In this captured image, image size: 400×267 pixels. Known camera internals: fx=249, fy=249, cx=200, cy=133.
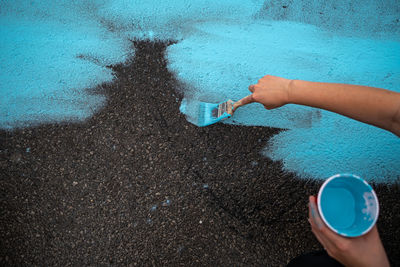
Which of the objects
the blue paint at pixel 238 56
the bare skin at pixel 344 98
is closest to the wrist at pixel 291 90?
the bare skin at pixel 344 98

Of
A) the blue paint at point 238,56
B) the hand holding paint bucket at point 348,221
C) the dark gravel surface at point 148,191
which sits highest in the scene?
the blue paint at point 238,56

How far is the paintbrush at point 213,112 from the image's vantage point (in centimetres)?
162

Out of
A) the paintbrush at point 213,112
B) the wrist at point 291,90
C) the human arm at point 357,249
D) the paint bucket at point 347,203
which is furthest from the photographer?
the paintbrush at point 213,112

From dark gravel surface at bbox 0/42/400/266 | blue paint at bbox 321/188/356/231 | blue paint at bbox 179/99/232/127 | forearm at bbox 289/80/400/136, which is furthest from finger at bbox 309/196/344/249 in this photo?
blue paint at bbox 179/99/232/127

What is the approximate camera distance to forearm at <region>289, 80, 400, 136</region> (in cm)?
102

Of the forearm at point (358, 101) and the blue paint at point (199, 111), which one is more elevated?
the forearm at point (358, 101)

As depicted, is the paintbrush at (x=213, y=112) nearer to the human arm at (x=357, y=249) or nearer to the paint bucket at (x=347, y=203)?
the paint bucket at (x=347, y=203)

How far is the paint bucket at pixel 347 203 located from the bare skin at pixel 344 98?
273mm

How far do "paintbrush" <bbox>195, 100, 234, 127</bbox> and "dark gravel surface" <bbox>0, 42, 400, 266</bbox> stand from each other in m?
0.08

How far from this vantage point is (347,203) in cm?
121

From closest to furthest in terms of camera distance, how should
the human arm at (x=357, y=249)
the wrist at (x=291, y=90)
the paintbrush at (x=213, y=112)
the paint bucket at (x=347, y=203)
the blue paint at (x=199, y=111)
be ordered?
the human arm at (x=357, y=249) → the paint bucket at (x=347, y=203) → the wrist at (x=291, y=90) → the paintbrush at (x=213, y=112) → the blue paint at (x=199, y=111)

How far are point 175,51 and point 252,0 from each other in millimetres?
656

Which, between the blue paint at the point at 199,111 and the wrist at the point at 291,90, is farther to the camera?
the blue paint at the point at 199,111

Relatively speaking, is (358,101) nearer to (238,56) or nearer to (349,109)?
(349,109)
